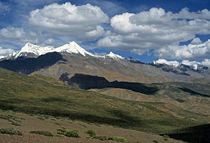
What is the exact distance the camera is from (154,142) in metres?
64.9

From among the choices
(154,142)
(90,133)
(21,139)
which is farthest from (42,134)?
(154,142)

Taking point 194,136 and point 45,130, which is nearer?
point 45,130

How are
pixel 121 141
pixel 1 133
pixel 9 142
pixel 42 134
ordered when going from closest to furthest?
pixel 9 142 → pixel 1 133 → pixel 42 134 → pixel 121 141

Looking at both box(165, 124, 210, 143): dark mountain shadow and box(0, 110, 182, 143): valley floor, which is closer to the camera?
box(0, 110, 182, 143): valley floor

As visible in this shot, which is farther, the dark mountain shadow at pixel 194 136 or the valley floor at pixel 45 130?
the dark mountain shadow at pixel 194 136

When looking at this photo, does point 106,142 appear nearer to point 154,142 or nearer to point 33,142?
point 33,142

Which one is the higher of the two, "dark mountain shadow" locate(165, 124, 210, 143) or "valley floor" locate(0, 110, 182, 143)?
"valley floor" locate(0, 110, 182, 143)

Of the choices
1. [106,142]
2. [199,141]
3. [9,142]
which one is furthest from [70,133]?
[199,141]

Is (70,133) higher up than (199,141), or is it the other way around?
(70,133)

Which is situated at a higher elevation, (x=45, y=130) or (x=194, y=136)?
(x=45, y=130)

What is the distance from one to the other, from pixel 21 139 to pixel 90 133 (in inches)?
962

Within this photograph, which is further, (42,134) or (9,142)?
(42,134)

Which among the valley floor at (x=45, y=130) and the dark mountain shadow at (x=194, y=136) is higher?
the valley floor at (x=45, y=130)

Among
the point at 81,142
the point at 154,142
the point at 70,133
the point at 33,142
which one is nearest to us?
the point at 33,142
